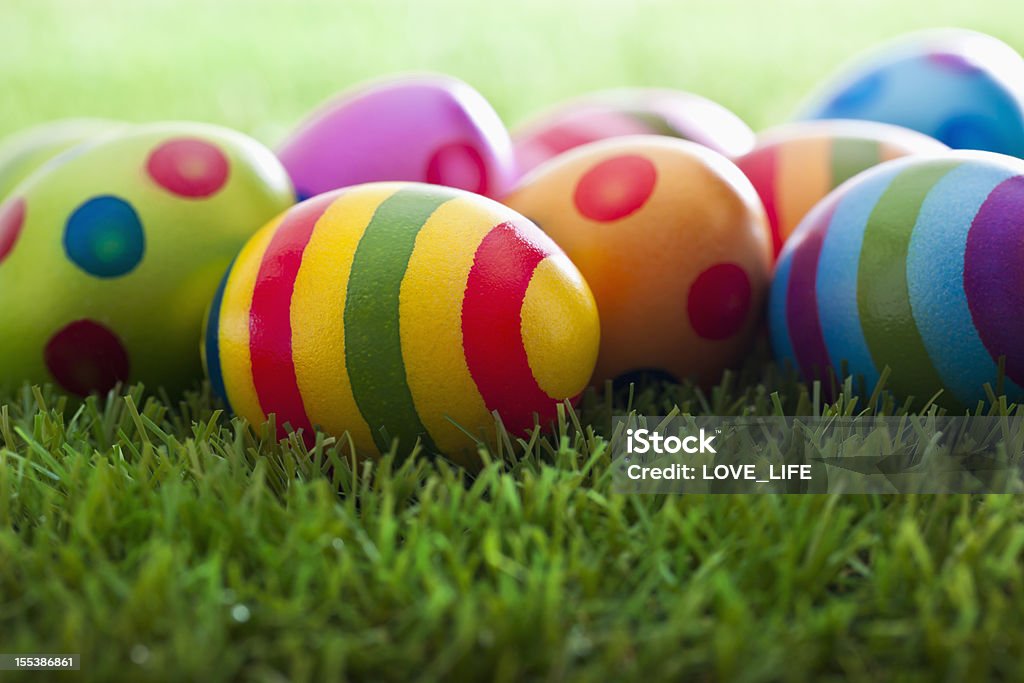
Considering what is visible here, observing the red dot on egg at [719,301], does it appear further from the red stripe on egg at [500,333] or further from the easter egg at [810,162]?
the red stripe on egg at [500,333]

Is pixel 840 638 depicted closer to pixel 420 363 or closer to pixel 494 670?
pixel 494 670

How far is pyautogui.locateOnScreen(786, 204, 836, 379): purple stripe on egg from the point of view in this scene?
1.57 metres

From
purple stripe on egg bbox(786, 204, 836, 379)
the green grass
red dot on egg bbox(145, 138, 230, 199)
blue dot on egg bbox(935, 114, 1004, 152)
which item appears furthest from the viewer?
blue dot on egg bbox(935, 114, 1004, 152)

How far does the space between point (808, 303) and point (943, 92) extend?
2.65ft

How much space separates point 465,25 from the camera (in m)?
5.69

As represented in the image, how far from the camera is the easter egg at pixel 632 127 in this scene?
2154 mm

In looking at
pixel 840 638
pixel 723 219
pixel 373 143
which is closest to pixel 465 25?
pixel 373 143

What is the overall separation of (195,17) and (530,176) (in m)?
4.71

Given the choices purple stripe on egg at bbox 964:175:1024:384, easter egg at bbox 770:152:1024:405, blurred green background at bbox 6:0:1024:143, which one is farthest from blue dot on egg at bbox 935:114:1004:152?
blurred green background at bbox 6:0:1024:143

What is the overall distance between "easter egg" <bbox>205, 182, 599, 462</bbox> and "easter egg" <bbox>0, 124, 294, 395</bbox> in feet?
0.76

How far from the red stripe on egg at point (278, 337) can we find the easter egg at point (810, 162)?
2.74 ft

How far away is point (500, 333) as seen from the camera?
137cm

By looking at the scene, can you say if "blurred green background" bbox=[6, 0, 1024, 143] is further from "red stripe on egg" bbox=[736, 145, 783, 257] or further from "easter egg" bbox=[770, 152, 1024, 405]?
"easter egg" bbox=[770, 152, 1024, 405]

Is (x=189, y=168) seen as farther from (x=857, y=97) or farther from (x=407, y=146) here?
(x=857, y=97)
